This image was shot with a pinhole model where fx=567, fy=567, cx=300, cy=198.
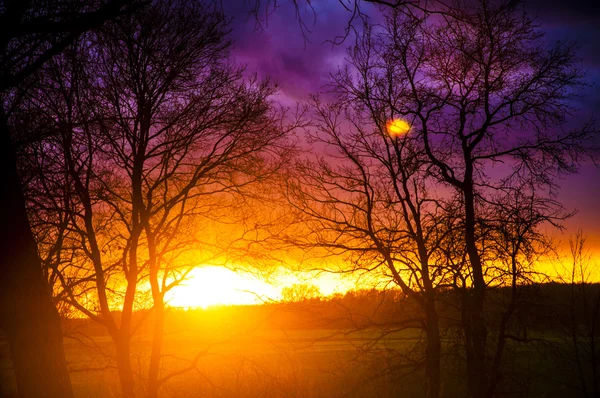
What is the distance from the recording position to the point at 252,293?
12500 mm

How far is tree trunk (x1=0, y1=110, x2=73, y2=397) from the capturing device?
5.43 metres

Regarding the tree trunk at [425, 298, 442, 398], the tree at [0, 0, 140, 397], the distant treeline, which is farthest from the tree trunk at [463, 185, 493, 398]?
the tree at [0, 0, 140, 397]

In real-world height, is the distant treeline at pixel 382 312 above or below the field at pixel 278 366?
above

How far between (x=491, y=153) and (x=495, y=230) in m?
2.17

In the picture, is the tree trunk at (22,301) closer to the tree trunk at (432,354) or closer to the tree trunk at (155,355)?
the tree trunk at (155,355)

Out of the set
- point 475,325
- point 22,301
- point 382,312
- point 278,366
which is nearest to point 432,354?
point 475,325

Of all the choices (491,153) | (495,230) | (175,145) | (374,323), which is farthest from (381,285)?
(175,145)

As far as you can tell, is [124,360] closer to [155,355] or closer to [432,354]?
[155,355]

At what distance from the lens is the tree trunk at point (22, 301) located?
17.8 ft

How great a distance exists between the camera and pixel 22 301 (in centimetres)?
548

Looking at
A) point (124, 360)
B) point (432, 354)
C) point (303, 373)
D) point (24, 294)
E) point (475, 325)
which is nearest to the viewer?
point (24, 294)

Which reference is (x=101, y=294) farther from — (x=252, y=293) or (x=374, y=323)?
(x=374, y=323)

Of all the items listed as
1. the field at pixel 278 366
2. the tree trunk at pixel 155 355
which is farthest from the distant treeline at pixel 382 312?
the tree trunk at pixel 155 355

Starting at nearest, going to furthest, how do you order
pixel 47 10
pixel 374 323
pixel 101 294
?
pixel 47 10 < pixel 101 294 < pixel 374 323
